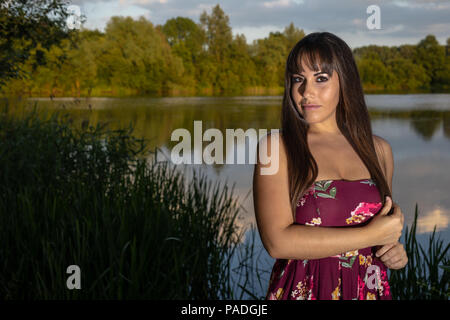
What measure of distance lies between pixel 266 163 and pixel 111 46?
47164mm

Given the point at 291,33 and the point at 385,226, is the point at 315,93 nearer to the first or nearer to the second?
the point at 385,226

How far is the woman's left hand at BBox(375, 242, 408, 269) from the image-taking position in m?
1.48

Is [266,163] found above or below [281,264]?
above

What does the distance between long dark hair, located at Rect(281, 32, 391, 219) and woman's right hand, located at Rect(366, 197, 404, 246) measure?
0.12 meters

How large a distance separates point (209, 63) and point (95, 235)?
166ft

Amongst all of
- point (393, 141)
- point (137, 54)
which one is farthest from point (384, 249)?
point (137, 54)

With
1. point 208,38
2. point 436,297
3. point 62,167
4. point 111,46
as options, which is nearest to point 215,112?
point 111,46

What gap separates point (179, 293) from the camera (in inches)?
122

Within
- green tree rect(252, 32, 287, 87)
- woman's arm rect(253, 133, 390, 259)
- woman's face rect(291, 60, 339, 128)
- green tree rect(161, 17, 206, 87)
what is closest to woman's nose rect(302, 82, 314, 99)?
woman's face rect(291, 60, 339, 128)

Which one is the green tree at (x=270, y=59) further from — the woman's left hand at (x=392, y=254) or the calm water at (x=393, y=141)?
the woman's left hand at (x=392, y=254)

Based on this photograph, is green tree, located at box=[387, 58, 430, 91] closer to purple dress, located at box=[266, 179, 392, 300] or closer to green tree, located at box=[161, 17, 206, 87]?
green tree, located at box=[161, 17, 206, 87]

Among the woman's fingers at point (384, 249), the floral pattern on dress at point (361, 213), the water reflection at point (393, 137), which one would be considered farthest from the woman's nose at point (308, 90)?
the water reflection at point (393, 137)
